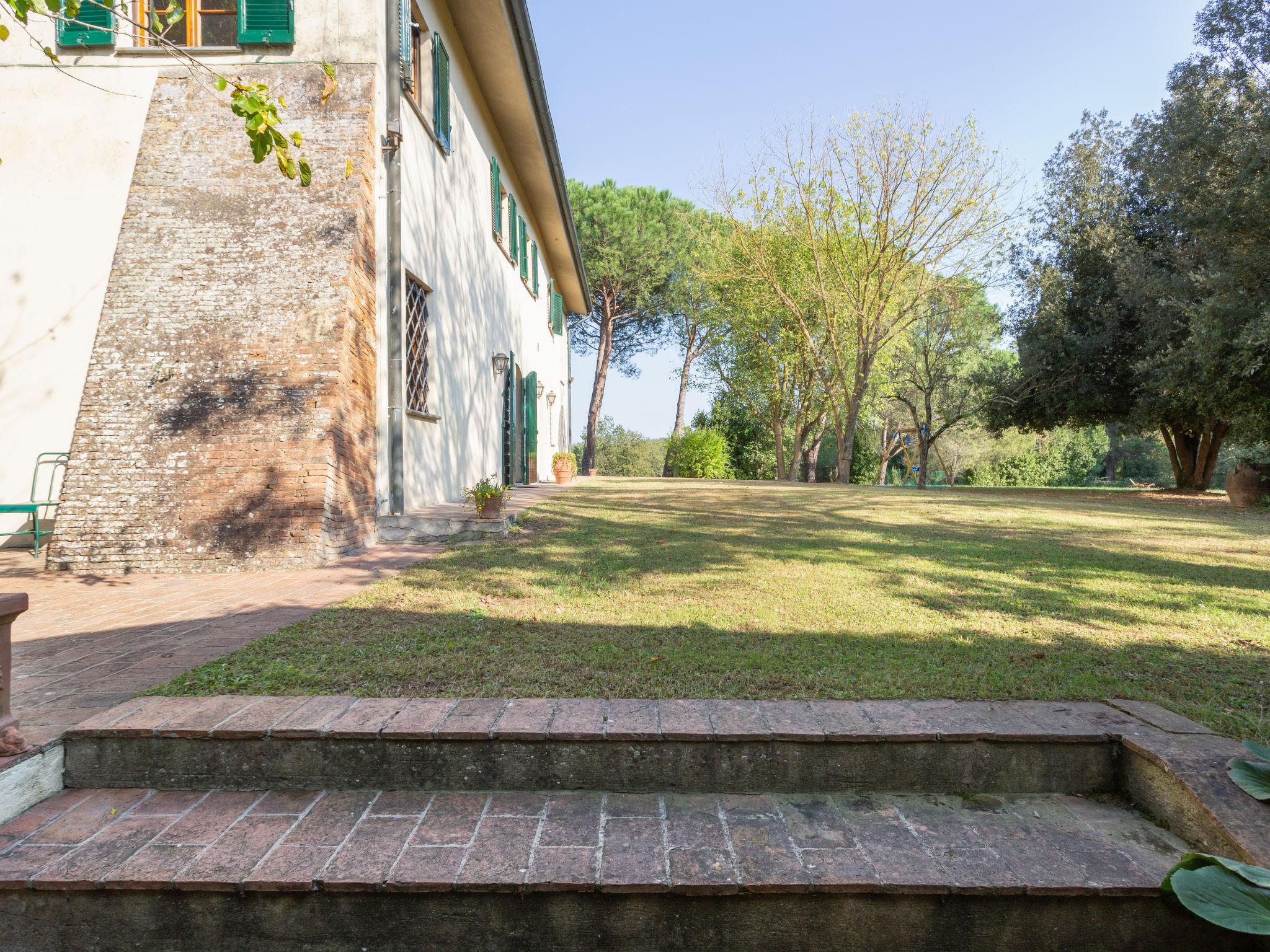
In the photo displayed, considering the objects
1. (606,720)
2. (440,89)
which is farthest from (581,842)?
(440,89)

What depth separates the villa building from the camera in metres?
5.34

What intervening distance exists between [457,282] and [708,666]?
737 cm

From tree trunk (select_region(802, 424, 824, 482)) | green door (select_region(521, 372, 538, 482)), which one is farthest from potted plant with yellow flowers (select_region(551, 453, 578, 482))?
tree trunk (select_region(802, 424, 824, 482))

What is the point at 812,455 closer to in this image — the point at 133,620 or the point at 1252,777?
the point at 133,620

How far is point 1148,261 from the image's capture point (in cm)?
1453

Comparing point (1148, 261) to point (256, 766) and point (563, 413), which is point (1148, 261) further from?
point (256, 766)

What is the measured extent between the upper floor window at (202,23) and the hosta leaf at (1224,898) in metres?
8.20

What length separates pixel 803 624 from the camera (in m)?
3.57

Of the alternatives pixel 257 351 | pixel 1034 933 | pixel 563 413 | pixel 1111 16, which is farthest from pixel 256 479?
pixel 563 413

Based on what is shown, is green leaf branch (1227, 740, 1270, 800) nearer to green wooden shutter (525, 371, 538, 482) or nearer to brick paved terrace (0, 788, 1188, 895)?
brick paved terrace (0, 788, 1188, 895)

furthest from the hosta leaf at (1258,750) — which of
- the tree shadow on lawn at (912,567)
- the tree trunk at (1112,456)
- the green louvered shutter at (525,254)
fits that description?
the tree trunk at (1112,456)

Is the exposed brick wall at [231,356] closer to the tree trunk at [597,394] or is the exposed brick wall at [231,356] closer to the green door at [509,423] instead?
the green door at [509,423]

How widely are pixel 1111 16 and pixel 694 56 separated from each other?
6.00m

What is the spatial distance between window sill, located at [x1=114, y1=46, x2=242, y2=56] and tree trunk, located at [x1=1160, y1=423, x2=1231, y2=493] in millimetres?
18192
